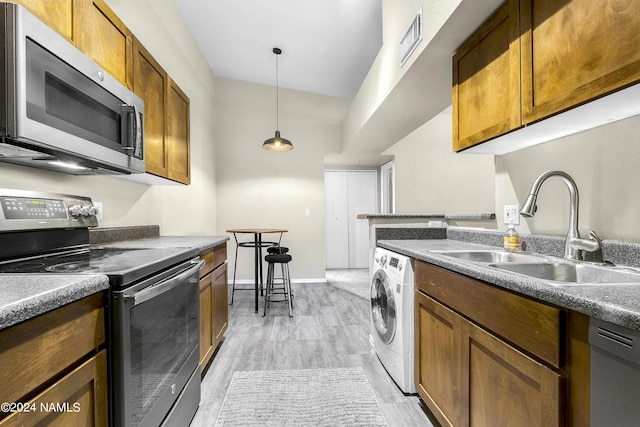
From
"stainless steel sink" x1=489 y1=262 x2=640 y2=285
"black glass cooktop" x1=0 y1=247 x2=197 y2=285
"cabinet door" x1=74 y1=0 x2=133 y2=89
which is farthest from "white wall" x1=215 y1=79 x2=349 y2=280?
"stainless steel sink" x1=489 y1=262 x2=640 y2=285

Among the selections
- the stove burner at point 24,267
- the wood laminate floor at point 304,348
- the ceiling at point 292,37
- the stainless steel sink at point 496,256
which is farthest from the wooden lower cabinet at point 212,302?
the ceiling at point 292,37

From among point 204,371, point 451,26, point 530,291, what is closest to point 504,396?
point 530,291

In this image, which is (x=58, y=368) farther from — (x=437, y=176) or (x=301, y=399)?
(x=437, y=176)

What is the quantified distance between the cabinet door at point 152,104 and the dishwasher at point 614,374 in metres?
2.12

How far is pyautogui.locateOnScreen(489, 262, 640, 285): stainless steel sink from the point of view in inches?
40.8

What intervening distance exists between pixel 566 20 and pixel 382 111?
173cm

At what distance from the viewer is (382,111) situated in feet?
8.85

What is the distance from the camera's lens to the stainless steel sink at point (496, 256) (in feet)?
4.83

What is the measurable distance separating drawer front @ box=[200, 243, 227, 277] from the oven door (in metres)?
0.35

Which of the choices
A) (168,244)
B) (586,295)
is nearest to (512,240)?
(586,295)

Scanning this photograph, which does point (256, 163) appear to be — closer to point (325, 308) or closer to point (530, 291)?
point (325, 308)

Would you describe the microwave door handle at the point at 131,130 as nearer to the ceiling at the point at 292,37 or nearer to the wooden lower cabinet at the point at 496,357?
the wooden lower cabinet at the point at 496,357

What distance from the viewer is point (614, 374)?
616 mm

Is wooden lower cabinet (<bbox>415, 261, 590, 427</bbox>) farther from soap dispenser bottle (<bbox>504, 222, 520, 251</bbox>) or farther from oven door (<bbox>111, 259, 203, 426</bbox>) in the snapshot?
oven door (<bbox>111, 259, 203, 426</bbox>)
